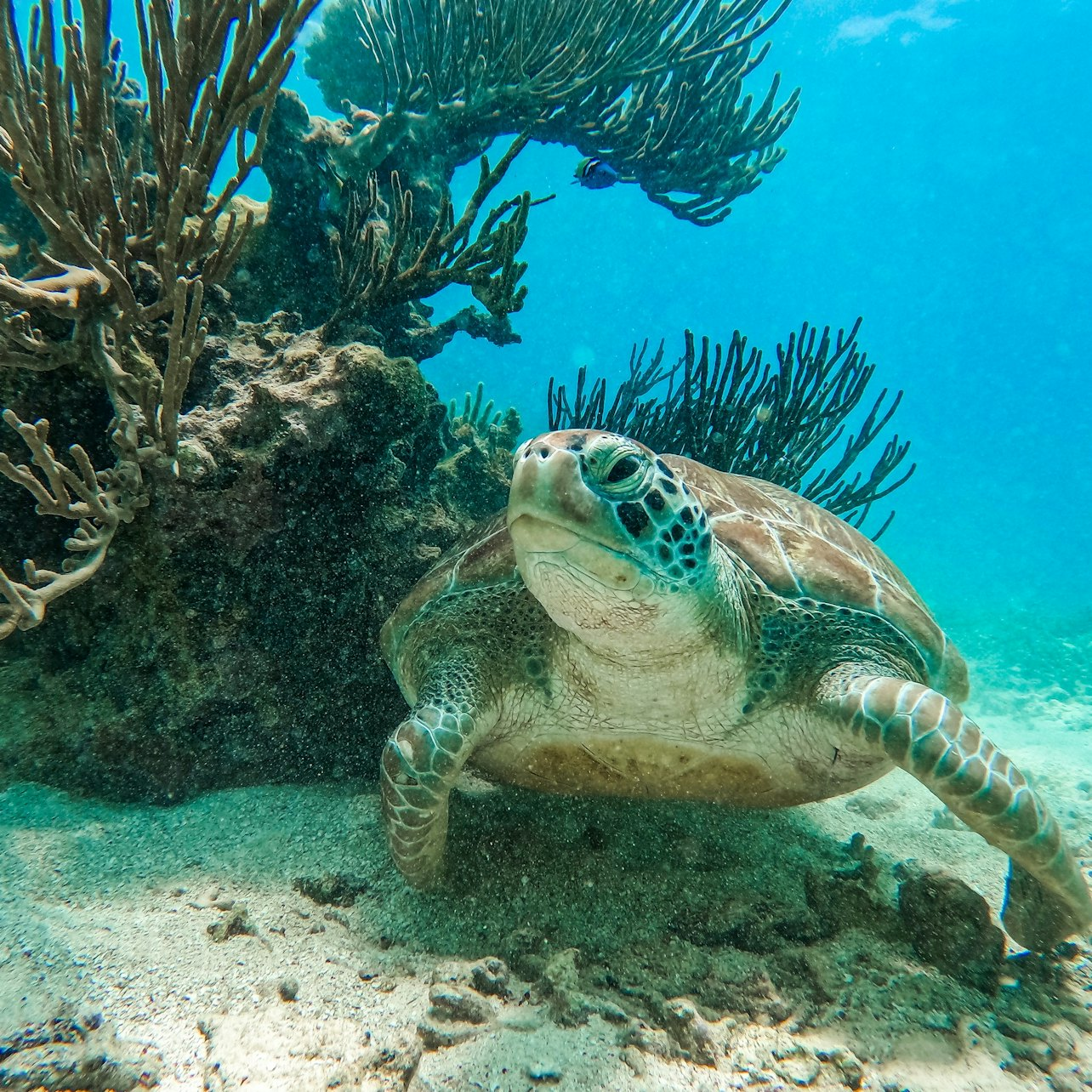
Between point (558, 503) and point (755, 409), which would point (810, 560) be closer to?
point (558, 503)

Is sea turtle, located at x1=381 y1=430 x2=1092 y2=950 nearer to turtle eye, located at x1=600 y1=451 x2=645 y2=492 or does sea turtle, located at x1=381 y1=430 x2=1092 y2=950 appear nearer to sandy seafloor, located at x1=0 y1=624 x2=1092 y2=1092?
turtle eye, located at x1=600 y1=451 x2=645 y2=492

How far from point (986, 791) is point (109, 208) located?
3916 mm

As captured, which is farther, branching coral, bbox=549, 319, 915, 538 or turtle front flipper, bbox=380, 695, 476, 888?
branching coral, bbox=549, 319, 915, 538

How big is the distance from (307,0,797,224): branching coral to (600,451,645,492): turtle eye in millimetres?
5287

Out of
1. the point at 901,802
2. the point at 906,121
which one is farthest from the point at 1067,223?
the point at 901,802

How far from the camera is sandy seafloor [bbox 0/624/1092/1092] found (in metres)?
1.51

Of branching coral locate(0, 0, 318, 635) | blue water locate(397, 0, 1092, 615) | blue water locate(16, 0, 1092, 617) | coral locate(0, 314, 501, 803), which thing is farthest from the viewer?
blue water locate(397, 0, 1092, 615)

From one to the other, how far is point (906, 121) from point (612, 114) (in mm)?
94566

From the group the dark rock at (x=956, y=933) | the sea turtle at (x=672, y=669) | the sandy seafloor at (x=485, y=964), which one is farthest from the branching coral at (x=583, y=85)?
the dark rock at (x=956, y=933)

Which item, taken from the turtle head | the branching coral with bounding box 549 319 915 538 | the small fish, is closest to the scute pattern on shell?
the turtle head

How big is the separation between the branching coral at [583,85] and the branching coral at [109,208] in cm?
352

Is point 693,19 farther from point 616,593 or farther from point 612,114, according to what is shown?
point 616,593

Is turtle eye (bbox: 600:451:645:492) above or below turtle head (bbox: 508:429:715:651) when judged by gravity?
above

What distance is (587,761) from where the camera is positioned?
2619mm
